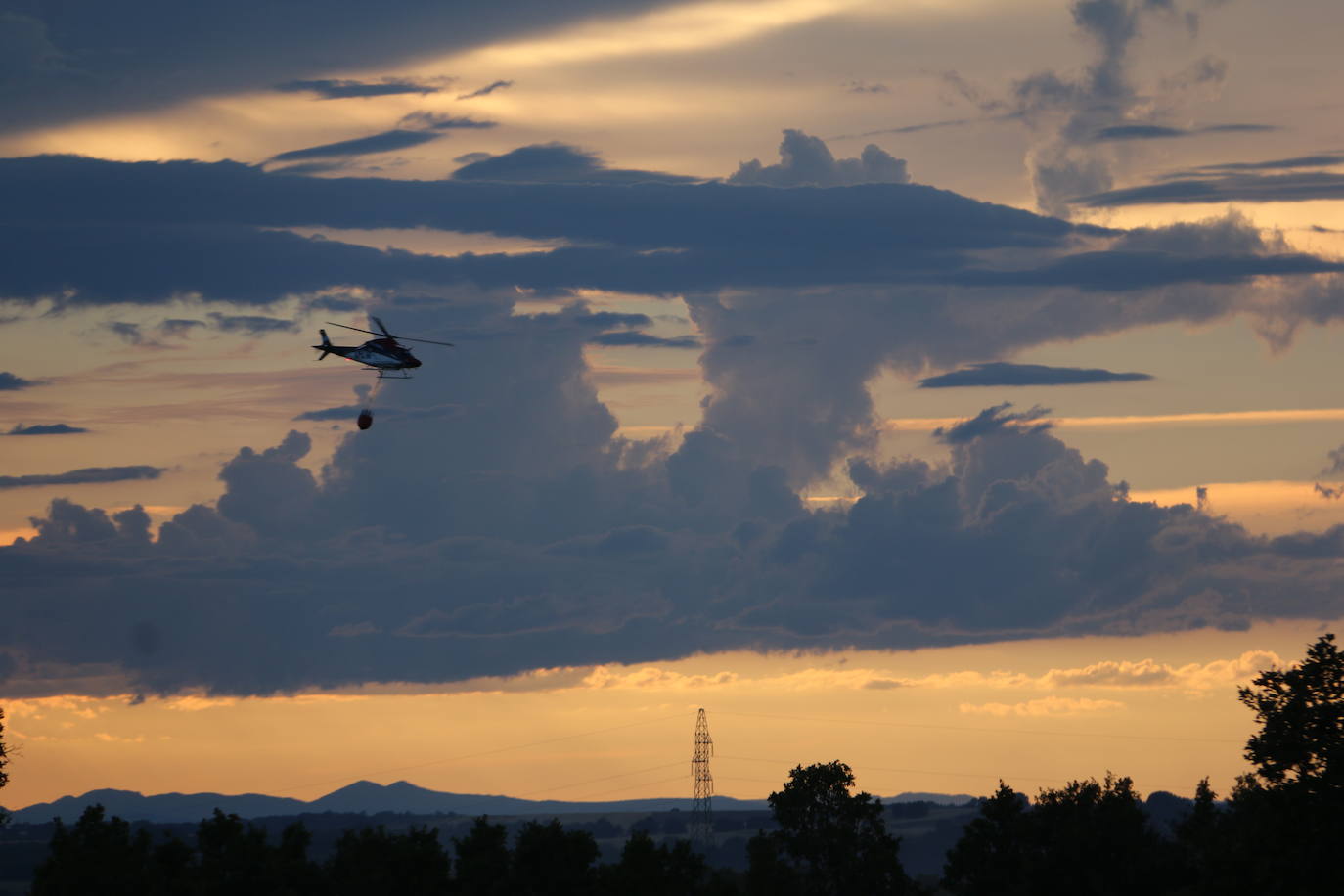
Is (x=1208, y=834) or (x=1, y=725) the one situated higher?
(x=1, y=725)

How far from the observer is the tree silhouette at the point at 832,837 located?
17575cm

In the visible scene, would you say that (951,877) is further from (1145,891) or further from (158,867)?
(158,867)

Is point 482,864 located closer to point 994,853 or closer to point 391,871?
point 391,871

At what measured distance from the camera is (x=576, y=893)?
155m

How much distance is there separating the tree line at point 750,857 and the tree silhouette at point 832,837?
0.47ft

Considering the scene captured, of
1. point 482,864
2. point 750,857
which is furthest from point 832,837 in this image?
point 482,864

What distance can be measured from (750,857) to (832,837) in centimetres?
1016

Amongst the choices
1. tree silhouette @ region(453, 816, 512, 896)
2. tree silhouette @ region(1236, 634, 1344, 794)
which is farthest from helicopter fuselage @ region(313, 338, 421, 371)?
tree silhouette @ region(1236, 634, 1344, 794)

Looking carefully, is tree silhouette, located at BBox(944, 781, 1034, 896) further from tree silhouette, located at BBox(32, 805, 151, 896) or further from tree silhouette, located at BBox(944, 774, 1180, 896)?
tree silhouette, located at BBox(32, 805, 151, 896)

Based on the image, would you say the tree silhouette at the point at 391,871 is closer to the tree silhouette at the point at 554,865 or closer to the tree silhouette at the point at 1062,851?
the tree silhouette at the point at 554,865

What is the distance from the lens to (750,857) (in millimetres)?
173625

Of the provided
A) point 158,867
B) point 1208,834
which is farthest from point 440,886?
point 1208,834

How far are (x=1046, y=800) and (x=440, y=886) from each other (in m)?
59.2

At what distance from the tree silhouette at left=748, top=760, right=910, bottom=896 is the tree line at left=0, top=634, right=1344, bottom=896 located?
0.14 meters
